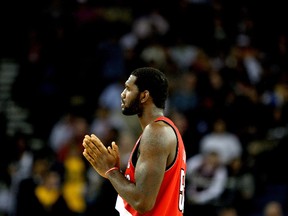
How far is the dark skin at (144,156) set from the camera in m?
4.89

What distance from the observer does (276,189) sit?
1154 cm

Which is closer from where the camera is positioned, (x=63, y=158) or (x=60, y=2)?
(x=63, y=158)

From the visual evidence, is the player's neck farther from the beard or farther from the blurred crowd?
the blurred crowd

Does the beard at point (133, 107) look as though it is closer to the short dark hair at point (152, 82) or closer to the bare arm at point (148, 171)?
the short dark hair at point (152, 82)

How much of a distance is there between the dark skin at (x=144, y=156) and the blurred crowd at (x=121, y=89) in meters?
4.55

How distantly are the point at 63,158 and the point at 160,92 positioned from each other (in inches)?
269

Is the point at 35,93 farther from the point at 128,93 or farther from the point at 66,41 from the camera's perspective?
the point at 128,93

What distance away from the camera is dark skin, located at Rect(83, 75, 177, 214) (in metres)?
4.89

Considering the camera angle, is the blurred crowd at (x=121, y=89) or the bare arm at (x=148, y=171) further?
the blurred crowd at (x=121, y=89)

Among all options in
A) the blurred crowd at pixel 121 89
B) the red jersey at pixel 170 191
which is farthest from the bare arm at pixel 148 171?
the blurred crowd at pixel 121 89

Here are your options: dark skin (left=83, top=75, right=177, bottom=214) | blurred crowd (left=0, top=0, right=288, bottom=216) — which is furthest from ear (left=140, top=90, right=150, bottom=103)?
blurred crowd (left=0, top=0, right=288, bottom=216)

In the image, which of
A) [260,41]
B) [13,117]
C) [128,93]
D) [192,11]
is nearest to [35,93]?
[13,117]

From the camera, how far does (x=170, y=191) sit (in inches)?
201

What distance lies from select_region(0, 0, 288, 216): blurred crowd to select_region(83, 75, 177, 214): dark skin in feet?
14.9
